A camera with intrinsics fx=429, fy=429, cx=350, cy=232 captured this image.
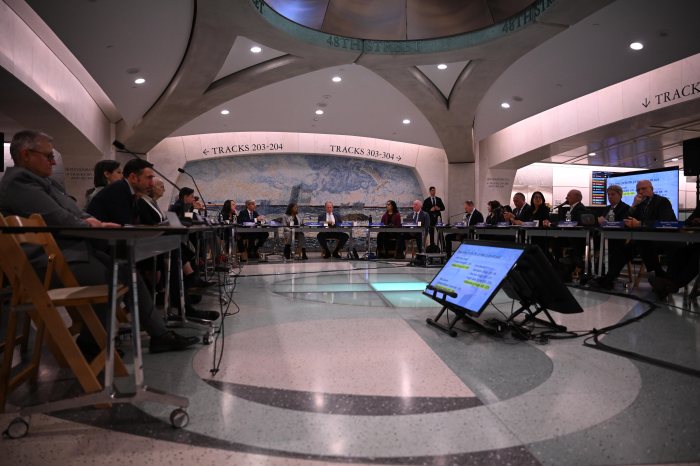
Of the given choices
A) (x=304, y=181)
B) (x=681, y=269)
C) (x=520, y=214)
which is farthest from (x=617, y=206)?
(x=304, y=181)

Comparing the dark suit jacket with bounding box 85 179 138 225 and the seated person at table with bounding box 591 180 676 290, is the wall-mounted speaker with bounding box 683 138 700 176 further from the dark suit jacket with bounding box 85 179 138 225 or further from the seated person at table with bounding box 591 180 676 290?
the dark suit jacket with bounding box 85 179 138 225

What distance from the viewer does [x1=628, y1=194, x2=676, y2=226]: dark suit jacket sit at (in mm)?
4883

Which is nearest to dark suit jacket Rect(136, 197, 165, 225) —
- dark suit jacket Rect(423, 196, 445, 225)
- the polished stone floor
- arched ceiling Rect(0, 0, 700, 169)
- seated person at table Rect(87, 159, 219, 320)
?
seated person at table Rect(87, 159, 219, 320)

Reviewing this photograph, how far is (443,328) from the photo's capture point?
2.90 metres

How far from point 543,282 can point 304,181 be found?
10.8m

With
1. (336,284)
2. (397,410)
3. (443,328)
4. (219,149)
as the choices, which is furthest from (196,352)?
(219,149)

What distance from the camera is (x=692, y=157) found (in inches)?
189

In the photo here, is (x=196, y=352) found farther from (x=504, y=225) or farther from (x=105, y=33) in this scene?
(x=504, y=225)

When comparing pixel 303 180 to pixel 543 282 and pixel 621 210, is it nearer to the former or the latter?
pixel 621 210

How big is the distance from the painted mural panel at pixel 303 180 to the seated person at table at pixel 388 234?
11.2 ft

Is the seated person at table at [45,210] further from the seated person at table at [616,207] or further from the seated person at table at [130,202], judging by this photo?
the seated person at table at [616,207]

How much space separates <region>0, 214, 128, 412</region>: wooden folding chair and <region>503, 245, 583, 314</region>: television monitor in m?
2.20

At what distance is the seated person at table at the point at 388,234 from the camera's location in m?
9.76

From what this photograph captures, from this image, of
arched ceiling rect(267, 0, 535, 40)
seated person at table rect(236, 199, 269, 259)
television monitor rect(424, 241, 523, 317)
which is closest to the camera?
television monitor rect(424, 241, 523, 317)
